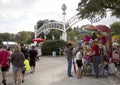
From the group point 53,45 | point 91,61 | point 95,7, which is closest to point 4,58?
point 91,61

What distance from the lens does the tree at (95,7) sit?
17.6 m

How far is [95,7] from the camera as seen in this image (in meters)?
17.7

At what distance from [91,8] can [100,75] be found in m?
5.27

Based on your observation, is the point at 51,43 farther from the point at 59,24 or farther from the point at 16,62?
the point at 16,62

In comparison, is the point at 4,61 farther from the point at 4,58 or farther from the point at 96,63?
the point at 96,63

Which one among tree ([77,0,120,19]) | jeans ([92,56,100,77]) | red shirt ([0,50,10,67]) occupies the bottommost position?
jeans ([92,56,100,77])

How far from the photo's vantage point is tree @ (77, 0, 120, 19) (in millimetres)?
17562

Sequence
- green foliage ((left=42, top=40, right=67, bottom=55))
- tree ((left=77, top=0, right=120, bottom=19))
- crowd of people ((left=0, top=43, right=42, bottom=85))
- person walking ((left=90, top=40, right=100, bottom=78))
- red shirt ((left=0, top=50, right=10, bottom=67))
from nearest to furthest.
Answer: crowd of people ((left=0, top=43, right=42, bottom=85))
red shirt ((left=0, top=50, right=10, bottom=67))
person walking ((left=90, top=40, right=100, bottom=78))
tree ((left=77, top=0, right=120, bottom=19))
green foliage ((left=42, top=40, right=67, bottom=55))

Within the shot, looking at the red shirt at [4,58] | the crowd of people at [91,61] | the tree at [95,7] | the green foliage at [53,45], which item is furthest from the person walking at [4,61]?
the green foliage at [53,45]

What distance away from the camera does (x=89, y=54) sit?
1475 cm

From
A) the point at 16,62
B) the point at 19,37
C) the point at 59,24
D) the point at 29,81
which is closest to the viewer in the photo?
the point at 16,62

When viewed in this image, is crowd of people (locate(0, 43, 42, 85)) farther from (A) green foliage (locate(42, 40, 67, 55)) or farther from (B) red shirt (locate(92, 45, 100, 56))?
(A) green foliage (locate(42, 40, 67, 55))

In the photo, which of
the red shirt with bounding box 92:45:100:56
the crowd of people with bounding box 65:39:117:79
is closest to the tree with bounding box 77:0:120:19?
the crowd of people with bounding box 65:39:117:79

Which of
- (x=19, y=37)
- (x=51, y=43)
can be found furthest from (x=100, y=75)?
(x=19, y=37)
